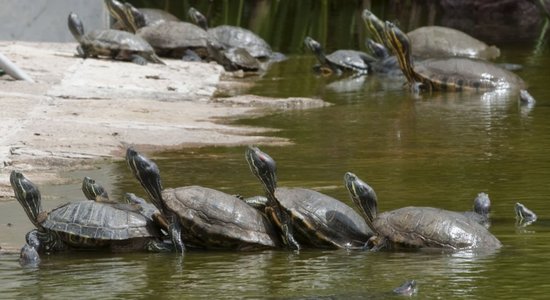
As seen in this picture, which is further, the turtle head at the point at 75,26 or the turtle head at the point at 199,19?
the turtle head at the point at 199,19

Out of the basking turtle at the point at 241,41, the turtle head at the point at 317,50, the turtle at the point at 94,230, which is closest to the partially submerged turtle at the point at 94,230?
the turtle at the point at 94,230

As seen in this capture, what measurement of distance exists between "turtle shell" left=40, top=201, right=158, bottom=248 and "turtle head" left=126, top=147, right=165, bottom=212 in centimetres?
19

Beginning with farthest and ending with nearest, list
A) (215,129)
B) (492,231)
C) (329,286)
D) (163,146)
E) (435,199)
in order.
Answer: (215,129), (163,146), (435,199), (492,231), (329,286)

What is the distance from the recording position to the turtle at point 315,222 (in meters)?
6.34

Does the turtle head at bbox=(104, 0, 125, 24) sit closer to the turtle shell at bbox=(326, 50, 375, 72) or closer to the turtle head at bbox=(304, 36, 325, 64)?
the turtle head at bbox=(304, 36, 325, 64)

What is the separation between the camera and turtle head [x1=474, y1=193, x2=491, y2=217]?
692cm

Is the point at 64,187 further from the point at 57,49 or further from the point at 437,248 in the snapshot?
the point at 57,49

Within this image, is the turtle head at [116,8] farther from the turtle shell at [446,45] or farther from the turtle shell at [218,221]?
the turtle shell at [218,221]

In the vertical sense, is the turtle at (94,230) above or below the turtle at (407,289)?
below

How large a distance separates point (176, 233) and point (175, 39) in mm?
10403

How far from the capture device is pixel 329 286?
17.6ft

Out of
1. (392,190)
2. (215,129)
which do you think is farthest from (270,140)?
(392,190)

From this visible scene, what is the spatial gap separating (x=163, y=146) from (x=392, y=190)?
2416 mm

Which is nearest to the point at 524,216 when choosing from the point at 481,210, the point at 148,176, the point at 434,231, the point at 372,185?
the point at 481,210
